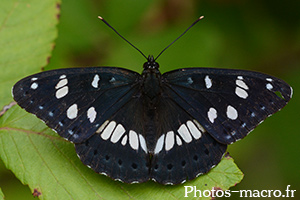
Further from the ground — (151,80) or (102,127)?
(151,80)

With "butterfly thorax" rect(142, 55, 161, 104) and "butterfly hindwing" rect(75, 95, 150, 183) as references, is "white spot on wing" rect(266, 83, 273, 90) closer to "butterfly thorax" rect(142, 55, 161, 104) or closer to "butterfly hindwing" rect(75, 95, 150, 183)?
"butterfly thorax" rect(142, 55, 161, 104)

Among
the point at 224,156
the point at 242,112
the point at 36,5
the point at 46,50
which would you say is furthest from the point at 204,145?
the point at 36,5

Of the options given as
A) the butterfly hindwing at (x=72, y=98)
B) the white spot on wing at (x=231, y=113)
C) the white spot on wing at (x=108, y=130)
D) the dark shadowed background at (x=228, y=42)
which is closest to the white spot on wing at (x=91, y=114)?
the butterfly hindwing at (x=72, y=98)

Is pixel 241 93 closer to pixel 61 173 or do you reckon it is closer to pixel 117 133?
pixel 117 133

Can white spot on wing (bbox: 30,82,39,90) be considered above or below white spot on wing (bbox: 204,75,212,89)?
below

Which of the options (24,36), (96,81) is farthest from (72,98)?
(24,36)

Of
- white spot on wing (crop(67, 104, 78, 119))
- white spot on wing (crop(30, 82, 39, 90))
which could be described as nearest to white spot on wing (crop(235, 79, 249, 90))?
white spot on wing (crop(67, 104, 78, 119))

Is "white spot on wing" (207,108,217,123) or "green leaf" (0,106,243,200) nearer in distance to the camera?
"green leaf" (0,106,243,200)

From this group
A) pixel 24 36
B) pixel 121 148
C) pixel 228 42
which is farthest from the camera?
pixel 228 42
